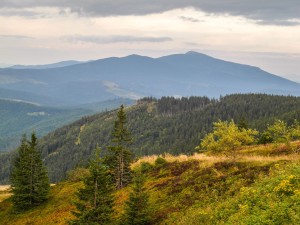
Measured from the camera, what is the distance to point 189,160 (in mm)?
37000

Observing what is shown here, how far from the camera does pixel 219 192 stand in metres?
24.9

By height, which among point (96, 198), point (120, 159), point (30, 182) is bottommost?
point (30, 182)

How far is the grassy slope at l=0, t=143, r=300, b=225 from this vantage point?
59.5ft

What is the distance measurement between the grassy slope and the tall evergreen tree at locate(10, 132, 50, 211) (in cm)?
269

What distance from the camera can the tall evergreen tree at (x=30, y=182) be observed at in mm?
44969

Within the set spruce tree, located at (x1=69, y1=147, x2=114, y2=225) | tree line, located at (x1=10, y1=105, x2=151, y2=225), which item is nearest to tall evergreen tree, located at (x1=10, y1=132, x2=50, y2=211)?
tree line, located at (x1=10, y1=105, x2=151, y2=225)

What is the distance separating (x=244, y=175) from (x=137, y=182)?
8400 mm

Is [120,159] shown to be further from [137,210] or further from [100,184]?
[137,210]

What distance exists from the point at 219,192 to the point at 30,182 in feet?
98.4

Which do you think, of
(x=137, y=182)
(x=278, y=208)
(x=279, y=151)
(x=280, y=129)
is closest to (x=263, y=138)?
(x=279, y=151)

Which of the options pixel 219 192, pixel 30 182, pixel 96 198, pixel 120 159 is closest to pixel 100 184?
pixel 96 198

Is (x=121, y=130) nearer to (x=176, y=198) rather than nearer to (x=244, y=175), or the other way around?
(x=176, y=198)

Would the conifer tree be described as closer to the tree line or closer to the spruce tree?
the tree line

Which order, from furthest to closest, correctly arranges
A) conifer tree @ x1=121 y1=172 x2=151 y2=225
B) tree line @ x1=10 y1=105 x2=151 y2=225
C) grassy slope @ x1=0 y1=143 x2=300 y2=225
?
tree line @ x1=10 y1=105 x2=151 y2=225, conifer tree @ x1=121 y1=172 x2=151 y2=225, grassy slope @ x1=0 y1=143 x2=300 y2=225
